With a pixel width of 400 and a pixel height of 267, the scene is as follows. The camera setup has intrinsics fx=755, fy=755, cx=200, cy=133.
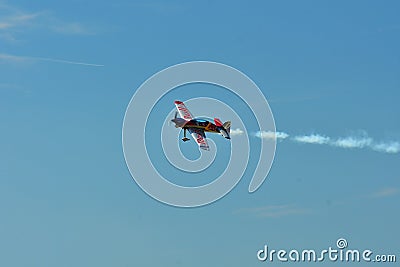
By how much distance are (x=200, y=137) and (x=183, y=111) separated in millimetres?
7112

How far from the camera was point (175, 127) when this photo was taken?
105 m

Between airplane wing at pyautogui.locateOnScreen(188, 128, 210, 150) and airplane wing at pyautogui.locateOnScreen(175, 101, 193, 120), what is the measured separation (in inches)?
116

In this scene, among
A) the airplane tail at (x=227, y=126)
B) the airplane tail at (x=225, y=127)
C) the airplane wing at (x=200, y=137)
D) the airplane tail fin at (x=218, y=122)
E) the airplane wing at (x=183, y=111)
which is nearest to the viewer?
the airplane wing at (x=200, y=137)

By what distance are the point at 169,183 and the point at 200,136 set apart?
12.7 meters

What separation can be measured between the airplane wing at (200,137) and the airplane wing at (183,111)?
9.63 feet

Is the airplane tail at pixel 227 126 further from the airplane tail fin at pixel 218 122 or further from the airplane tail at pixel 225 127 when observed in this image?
the airplane tail fin at pixel 218 122

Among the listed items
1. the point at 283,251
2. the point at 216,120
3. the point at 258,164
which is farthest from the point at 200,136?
the point at 283,251

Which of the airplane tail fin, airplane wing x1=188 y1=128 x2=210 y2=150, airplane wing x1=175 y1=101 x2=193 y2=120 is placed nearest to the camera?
airplane wing x1=188 y1=128 x2=210 y2=150

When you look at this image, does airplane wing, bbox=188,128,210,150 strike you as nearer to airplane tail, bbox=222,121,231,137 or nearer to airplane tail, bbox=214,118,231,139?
airplane tail, bbox=214,118,231,139

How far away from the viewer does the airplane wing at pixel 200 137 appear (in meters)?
100

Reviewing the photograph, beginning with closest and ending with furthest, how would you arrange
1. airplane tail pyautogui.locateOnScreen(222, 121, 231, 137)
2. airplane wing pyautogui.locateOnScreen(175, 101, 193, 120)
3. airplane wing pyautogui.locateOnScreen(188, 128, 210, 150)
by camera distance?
airplane wing pyautogui.locateOnScreen(188, 128, 210, 150) → airplane tail pyautogui.locateOnScreen(222, 121, 231, 137) → airplane wing pyautogui.locateOnScreen(175, 101, 193, 120)

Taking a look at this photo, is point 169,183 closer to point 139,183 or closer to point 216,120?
point 139,183

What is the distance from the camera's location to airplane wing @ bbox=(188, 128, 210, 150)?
3948 inches

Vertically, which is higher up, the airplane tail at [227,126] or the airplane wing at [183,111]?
the airplane wing at [183,111]
